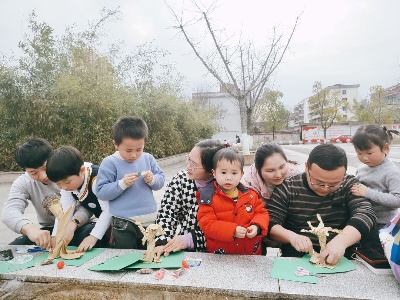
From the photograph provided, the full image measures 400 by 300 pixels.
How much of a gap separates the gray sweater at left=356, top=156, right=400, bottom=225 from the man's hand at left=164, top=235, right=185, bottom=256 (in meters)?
1.09

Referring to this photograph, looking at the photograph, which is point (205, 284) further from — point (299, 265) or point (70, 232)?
point (70, 232)

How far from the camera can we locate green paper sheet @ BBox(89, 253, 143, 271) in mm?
1736

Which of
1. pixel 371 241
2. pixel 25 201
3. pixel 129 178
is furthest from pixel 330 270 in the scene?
pixel 25 201

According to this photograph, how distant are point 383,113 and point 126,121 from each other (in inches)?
1601

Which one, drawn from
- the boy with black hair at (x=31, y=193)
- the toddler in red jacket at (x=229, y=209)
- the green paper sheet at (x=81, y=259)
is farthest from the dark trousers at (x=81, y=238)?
the toddler in red jacket at (x=229, y=209)

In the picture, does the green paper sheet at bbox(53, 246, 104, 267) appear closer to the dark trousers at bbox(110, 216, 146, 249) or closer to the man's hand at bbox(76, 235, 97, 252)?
the man's hand at bbox(76, 235, 97, 252)

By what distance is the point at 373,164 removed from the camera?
2262mm

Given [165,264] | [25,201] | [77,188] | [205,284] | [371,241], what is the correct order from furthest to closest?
[25,201] → [77,188] → [371,241] → [165,264] → [205,284]

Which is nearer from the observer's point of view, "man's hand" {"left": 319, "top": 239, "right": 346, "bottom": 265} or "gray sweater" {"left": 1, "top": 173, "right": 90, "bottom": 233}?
"man's hand" {"left": 319, "top": 239, "right": 346, "bottom": 265}

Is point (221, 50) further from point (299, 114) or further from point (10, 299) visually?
point (299, 114)

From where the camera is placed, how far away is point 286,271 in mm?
1664

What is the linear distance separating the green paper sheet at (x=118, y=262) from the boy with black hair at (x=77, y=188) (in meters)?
0.29

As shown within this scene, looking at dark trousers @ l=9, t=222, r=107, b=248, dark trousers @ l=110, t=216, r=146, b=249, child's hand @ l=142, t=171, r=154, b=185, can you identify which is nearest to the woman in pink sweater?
child's hand @ l=142, t=171, r=154, b=185

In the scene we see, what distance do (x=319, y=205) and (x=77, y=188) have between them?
1.51 m
